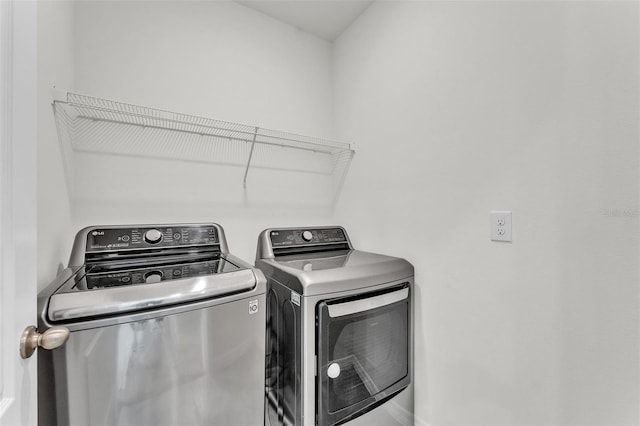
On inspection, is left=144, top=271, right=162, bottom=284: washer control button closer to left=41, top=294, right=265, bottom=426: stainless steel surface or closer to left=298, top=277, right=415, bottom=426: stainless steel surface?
left=41, top=294, right=265, bottom=426: stainless steel surface

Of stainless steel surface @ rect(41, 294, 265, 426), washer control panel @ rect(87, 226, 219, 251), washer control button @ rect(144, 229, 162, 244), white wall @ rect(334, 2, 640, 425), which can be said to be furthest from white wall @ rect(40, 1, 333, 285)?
white wall @ rect(334, 2, 640, 425)

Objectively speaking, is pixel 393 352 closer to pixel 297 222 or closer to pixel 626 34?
pixel 297 222

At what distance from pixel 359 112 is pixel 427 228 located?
0.97 metres

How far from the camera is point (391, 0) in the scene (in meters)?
1.64

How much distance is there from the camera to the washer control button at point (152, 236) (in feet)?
4.23

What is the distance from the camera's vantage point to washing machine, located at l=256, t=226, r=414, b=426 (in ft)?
3.68

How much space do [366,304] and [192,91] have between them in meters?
1.58

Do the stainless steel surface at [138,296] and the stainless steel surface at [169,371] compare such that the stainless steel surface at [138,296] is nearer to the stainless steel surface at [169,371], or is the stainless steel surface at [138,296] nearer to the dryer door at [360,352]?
the stainless steel surface at [169,371]

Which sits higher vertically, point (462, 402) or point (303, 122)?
point (303, 122)

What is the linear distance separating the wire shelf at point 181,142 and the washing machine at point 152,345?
0.52 meters

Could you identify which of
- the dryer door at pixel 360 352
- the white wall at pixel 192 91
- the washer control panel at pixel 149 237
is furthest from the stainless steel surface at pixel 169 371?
the washer control panel at pixel 149 237

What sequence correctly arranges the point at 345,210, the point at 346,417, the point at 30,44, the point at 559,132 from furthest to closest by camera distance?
1. the point at 345,210
2. the point at 346,417
3. the point at 559,132
4. the point at 30,44

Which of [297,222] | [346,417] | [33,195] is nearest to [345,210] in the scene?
[297,222]

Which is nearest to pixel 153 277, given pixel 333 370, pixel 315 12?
pixel 333 370
